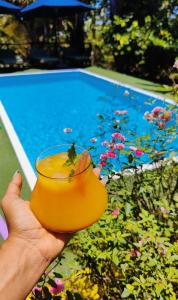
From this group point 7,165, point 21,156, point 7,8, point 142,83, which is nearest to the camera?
point 7,165

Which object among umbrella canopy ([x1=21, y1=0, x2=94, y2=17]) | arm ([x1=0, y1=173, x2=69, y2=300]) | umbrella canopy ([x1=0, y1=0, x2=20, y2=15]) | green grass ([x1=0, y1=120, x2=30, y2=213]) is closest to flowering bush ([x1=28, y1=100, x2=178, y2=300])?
arm ([x1=0, y1=173, x2=69, y2=300])

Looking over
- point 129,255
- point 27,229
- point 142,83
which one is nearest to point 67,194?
point 27,229

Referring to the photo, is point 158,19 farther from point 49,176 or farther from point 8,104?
point 49,176

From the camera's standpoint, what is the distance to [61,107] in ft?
37.2

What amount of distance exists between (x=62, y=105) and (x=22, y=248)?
405 inches

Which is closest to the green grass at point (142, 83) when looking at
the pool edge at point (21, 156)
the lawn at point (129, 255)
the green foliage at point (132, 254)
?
the pool edge at point (21, 156)

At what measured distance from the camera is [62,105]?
37.8 feet

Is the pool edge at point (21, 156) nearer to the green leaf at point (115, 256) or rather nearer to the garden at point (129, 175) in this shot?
the garden at point (129, 175)

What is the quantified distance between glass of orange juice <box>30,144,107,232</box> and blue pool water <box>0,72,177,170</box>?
4.79m

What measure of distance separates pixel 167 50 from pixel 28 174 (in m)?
9.48

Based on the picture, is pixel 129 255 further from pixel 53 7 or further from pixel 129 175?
pixel 53 7

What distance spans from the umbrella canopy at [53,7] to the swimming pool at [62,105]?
306 cm

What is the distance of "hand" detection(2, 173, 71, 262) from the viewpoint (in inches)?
60.3

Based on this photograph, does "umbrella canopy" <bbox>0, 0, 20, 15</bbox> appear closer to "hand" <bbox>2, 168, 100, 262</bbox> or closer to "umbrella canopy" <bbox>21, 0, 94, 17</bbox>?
"umbrella canopy" <bbox>21, 0, 94, 17</bbox>
